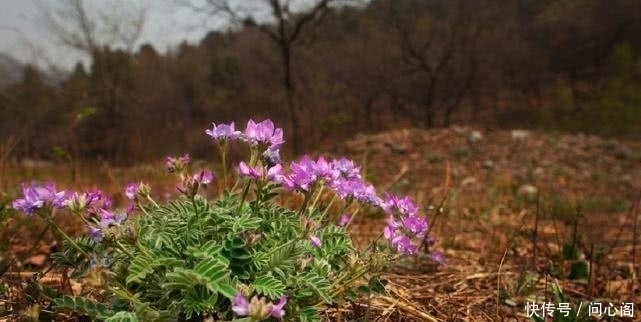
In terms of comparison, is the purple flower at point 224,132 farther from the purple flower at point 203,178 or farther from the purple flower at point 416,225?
the purple flower at point 416,225

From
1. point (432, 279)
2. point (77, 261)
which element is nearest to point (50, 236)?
point (77, 261)

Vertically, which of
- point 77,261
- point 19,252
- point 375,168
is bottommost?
point 375,168

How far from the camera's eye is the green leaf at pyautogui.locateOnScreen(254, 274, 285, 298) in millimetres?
985

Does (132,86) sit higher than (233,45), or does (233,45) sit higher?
(233,45)

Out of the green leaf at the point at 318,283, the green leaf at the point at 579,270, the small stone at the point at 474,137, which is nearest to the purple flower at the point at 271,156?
the green leaf at the point at 318,283

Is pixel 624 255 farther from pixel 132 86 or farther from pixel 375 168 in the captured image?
pixel 132 86

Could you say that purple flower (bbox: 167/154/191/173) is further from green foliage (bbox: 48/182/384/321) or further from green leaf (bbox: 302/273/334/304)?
green leaf (bbox: 302/273/334/304)

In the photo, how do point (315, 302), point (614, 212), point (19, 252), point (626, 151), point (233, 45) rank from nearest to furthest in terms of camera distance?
point (315, 302) < point (19, 252) < point (614, 212) < point (626, 151) < point (233, 45)

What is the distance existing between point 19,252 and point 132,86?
35.8 m

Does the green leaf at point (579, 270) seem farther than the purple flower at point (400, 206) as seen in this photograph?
Yes

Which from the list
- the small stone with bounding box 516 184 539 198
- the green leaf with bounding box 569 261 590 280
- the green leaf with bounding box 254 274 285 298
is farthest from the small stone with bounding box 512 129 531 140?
the green leaf with bounding box 254 274 285 298

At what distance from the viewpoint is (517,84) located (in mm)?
38562

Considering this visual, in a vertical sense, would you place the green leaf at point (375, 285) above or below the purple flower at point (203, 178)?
below

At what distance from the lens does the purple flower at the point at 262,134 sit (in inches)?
42.9
